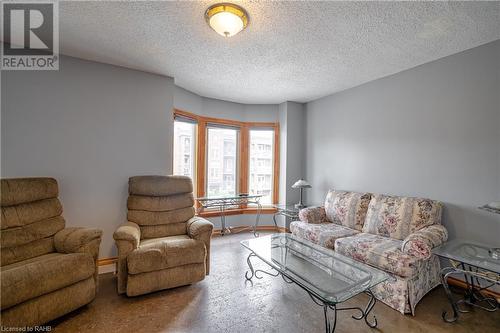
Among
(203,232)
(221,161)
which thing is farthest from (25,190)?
(221,161)

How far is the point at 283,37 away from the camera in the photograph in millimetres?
2168

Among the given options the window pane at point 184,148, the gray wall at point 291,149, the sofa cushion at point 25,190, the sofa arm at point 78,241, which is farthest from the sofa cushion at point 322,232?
the sofa cushion at point 25,190

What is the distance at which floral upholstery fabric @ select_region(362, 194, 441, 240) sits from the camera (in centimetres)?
242

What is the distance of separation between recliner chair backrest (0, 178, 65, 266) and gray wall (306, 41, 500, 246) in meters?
3.76

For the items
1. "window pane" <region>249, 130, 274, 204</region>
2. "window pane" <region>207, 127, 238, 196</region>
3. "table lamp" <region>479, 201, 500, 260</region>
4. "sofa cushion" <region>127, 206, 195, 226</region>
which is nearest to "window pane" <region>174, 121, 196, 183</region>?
"window pane" <region>207, 127, 238, 196</region>

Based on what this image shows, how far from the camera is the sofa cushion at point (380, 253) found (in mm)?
1959

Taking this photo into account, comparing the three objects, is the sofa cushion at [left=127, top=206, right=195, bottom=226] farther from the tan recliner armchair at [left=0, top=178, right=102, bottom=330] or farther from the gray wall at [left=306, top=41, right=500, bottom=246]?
the gray wall at [left=306, top=41, right=500, bottom=246]

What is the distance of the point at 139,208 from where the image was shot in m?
2.68

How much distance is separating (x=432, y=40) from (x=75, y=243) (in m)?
3.86

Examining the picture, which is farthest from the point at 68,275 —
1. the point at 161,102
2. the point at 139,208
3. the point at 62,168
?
the point at 161,102

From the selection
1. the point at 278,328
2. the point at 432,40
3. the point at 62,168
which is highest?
the point at 432,40

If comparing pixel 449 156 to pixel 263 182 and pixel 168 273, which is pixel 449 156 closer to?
pixel 263 182

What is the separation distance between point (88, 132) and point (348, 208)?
347cm

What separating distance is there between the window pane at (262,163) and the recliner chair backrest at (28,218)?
10.0 ft
